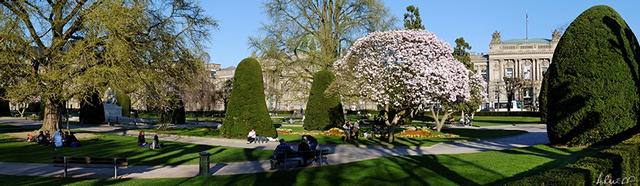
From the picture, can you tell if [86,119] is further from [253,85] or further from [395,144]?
[395,144]

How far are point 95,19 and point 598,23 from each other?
22.0 m

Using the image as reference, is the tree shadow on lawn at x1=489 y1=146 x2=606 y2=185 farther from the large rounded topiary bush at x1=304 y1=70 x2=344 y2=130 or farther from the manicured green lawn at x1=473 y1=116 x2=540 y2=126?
the manicured green lawn at x1=473 y1=116 x2=540 y2=126

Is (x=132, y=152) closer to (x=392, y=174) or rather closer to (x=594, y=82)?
(x=392, y=174)

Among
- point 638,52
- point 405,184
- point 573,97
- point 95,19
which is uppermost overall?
point 95,19

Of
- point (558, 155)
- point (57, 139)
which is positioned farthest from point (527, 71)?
point (57, 139)

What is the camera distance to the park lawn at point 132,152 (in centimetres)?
1950

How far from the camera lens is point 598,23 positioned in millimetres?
22922

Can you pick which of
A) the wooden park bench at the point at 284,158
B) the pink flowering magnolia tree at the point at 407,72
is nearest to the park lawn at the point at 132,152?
the wooden park bench at the point at 284,158

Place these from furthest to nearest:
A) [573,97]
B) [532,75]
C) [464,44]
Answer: [532,75] → [464,44] → [573,97]

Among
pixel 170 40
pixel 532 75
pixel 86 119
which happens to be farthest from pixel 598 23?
pixel 532 75

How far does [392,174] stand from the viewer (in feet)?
49.0

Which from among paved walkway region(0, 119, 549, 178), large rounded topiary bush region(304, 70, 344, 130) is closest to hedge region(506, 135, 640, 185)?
paved walkway region(0, 119, 549, 178)

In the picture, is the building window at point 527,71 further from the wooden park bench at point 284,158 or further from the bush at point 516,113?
the wooden park bench at point 284,158

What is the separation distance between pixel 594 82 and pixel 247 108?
16.1 m
